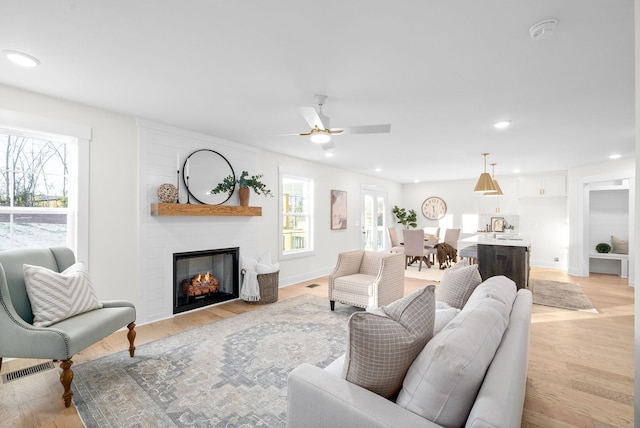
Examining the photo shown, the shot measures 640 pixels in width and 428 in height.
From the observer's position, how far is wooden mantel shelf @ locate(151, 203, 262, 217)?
338 centimetres

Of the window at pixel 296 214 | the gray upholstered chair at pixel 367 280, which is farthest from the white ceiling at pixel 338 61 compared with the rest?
the window at pixel 296 214

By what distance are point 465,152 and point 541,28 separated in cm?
351

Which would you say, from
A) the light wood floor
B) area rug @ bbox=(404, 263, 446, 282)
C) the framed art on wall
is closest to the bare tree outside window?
the light wood floor

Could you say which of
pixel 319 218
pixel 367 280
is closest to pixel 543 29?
pixel 367 280

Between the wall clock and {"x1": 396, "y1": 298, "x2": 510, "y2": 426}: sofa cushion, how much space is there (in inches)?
321

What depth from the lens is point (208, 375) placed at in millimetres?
2297

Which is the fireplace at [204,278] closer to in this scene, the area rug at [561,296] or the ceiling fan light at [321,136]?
the ceiling fan light at [321,136]

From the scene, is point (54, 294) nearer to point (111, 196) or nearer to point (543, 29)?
point (111, 196)

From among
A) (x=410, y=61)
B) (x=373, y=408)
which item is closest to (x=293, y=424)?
(x=373, y=408)

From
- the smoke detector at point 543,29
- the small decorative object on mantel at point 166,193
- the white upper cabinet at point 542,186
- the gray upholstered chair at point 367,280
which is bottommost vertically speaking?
the gray upholstered chair at point 367,280

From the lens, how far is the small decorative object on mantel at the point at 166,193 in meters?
3.44

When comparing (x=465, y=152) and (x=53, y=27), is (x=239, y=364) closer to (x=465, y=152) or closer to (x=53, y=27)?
(x=53, y=27)

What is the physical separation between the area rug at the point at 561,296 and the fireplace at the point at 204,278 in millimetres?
4477

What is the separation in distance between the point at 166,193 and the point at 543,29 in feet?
11.8
